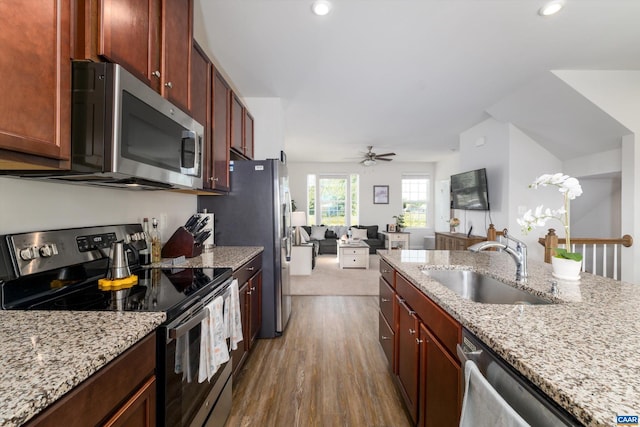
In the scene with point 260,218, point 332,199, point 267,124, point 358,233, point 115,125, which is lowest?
point 358,233

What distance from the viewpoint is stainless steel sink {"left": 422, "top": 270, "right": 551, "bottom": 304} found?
1.47m

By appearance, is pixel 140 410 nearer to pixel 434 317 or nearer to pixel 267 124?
pixel 434 317

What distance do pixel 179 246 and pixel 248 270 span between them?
1.76ft

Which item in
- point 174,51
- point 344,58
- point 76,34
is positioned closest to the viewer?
point 76,34

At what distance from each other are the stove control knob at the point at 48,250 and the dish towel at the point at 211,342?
661 millimetres

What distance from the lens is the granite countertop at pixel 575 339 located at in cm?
53

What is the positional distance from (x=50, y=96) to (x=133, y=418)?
1.01m

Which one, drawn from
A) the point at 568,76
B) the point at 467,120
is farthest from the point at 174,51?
the point at 467,120

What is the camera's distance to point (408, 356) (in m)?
1.58

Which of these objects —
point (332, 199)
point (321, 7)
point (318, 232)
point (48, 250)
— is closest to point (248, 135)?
point (321, 7)

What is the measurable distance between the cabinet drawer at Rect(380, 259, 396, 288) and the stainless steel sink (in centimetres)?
26

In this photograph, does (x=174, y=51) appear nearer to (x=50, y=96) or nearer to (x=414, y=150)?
(x=50, y=96)

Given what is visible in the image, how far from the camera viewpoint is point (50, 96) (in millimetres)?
866

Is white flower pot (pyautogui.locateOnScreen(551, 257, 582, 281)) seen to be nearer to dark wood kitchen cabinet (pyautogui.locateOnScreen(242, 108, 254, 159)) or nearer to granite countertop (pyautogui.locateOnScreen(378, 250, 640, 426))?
granite countertop (pyautogui.locateOnScreen(378, 250, 640, 426))
